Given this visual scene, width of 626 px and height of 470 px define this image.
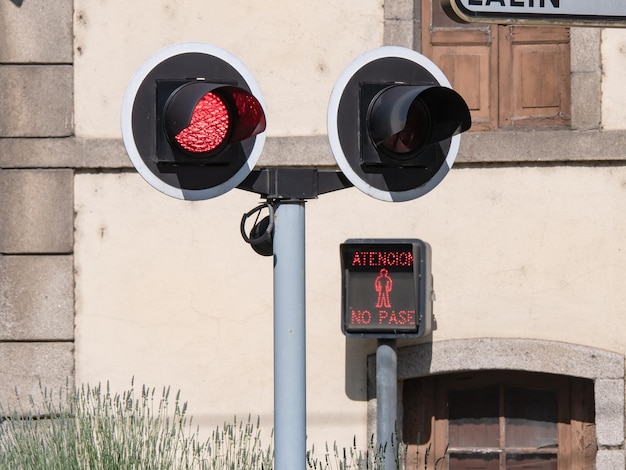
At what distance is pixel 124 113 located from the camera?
3754 mm

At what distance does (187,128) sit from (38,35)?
4.26 metres

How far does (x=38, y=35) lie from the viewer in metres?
7.60

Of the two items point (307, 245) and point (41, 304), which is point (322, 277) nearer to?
point (307, 245)

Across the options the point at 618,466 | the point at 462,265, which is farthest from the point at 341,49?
the point at 618,466

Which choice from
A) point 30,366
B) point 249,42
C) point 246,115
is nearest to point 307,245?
point 249,42

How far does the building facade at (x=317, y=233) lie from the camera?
7395mm

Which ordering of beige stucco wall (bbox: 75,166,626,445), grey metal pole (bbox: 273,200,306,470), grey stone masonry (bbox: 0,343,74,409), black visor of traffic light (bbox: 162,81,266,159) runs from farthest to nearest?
grey stone masonry (bbox: 0,343,74,409) < beige stucco wall (bbox: 75,166,626,445) < grey metal pole (bbox: 273,200,306,470) < black visor of traffic light (bbox: 162,81,266,159)

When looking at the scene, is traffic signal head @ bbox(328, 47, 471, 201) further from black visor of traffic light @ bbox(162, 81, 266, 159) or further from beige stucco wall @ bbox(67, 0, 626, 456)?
beige stucco wall @ bbox(67, 0, 626, 456)

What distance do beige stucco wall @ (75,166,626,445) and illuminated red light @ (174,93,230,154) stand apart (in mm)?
3707

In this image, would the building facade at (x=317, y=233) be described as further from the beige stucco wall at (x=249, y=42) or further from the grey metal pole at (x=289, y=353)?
the grey metal pole at (x=289, y=353)

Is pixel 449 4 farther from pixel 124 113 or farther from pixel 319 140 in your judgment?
pixel 319 140

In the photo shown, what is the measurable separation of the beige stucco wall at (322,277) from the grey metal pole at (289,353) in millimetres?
3598

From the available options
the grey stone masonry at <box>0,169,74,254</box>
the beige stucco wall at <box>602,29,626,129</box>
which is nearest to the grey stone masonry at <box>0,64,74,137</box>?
the grey stone masonry at <box>0,169,74,254</box>

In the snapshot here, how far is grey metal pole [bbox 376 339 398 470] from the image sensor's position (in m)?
6.98
